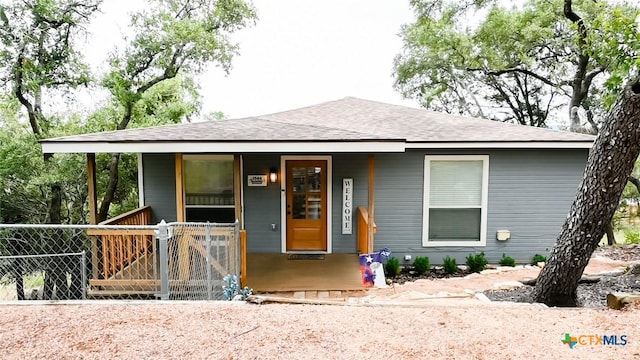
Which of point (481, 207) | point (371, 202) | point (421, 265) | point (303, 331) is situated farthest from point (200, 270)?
point (481, 207)

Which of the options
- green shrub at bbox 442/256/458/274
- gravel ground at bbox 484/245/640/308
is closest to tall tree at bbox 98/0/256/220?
green shrub at bbox 442/256/458/274

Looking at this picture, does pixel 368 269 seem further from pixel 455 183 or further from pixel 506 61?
pixel 506 61

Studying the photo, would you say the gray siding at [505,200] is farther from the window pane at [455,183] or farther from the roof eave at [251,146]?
the roof eave at [251,146]

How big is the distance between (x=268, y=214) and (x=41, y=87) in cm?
895

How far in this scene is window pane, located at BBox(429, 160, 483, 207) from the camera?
7.32 m

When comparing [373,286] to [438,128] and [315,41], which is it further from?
[315,41]

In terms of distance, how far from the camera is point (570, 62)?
14875 millimetres

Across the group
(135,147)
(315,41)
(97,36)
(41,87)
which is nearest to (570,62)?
(135,147)

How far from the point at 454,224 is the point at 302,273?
3171 millimetres

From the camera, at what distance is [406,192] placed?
7.40m

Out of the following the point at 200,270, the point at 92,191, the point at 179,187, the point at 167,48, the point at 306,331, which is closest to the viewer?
the point at 306,331

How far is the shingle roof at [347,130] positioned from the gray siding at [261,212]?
1.27m

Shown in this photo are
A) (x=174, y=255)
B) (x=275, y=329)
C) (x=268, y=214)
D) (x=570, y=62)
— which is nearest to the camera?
(x=275, y=329)

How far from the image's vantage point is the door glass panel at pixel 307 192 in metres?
7.61
